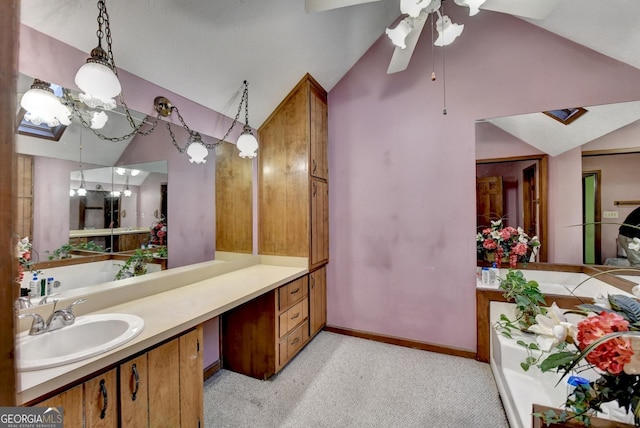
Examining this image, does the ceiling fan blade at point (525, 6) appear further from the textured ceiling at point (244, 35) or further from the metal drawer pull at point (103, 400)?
the metal drawer pull at point (103, 400)

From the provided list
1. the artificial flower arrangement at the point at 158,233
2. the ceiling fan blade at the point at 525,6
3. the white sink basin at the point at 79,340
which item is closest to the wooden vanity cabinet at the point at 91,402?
the white sink basin at the point at 79,340

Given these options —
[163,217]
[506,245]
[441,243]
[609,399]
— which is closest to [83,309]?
[163,217]

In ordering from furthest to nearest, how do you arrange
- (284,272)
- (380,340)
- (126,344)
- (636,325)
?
1. (380,340)
2. (284,272)
3. (126,344)
4. (636,325)

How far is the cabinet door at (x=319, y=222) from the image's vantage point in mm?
2580

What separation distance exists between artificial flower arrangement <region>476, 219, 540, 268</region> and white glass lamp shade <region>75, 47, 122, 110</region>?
276cm

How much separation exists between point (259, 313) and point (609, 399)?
6.21ft

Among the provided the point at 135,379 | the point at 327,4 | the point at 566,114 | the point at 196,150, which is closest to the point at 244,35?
the point at 327,4

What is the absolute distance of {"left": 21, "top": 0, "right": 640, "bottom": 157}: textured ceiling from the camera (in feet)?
4.53

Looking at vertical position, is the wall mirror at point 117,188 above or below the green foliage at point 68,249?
above

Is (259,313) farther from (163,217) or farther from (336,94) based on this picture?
(336,94)

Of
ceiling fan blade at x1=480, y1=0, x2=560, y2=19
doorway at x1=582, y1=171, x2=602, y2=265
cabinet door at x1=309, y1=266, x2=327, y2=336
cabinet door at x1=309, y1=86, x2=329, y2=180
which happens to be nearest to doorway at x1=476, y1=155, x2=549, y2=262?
doorway at x1=582, y1=171, x2=602, y2=265

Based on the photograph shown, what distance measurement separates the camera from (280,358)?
2115mm

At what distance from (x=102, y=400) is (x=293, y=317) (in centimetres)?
144

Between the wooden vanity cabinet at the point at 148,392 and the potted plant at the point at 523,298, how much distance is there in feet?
6.90
